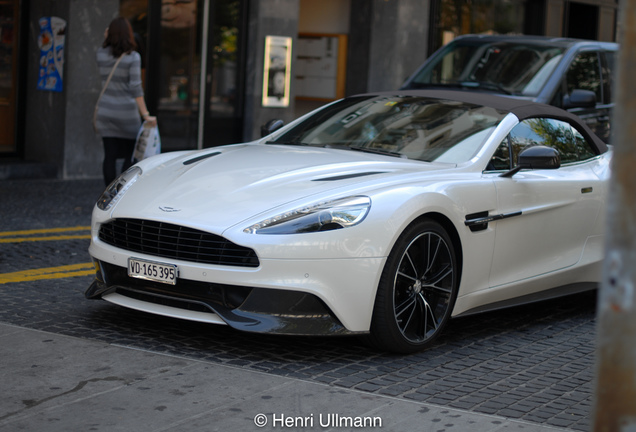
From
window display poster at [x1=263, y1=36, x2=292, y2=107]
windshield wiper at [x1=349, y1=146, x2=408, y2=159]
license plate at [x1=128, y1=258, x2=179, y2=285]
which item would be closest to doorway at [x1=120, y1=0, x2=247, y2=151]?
window display poster at [x1=263, y1=36, x2=292, y2=107]

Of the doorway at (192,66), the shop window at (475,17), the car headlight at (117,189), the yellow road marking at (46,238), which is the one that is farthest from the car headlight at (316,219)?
the shop window at (475,17)

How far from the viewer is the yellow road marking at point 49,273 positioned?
664cm

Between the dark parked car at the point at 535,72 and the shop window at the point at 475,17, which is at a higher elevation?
the shop window at the point at 475,17

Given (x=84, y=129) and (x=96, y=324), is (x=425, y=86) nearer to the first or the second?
(x=84, y=129)

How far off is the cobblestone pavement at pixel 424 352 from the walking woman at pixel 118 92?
119 inches

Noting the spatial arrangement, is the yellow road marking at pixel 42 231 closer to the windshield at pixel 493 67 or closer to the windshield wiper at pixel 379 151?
the windshield wiper at pixel 379 151

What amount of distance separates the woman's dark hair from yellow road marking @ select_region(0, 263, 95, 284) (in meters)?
3.00

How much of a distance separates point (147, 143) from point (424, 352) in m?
4.82

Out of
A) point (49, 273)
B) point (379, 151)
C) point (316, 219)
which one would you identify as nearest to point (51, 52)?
point (49, 273)

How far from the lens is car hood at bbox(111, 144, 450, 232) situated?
505 cm

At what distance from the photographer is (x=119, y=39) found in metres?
9.62

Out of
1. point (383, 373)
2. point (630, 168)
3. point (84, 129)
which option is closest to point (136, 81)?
point (84, 129)

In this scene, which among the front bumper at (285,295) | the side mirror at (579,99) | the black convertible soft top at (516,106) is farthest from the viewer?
the side mirror at (579,99)

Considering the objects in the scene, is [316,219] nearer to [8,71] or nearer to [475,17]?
[8,71]
